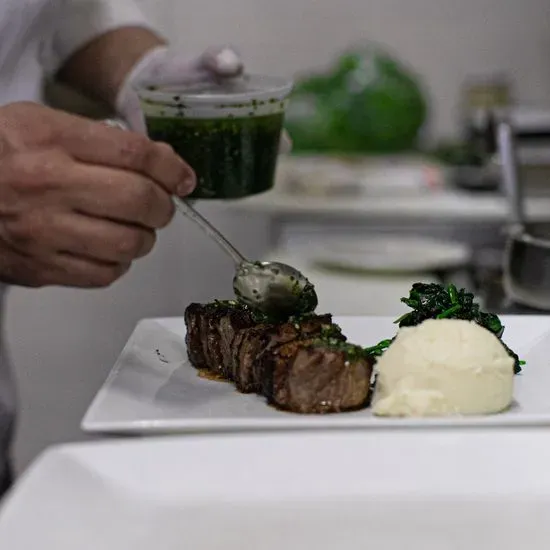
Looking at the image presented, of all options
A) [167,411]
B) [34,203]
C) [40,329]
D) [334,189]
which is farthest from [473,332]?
[40,329]

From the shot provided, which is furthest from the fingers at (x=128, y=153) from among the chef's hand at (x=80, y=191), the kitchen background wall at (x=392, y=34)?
the kitchen background wall at (x=392, y=34)

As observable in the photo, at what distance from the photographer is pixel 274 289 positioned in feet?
3.77

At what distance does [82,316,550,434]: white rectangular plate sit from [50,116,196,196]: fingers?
6.5 inches

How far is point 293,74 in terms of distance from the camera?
13.3 ft

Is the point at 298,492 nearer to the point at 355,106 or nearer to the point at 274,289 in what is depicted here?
the point at 274,289

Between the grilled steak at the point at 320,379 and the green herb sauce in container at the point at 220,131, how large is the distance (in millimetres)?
367

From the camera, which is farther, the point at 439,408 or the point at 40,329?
the point at 40,329

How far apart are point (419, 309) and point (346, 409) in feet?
0.61

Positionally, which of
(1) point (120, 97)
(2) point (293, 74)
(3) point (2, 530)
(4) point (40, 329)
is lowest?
(4) point (40, 329)

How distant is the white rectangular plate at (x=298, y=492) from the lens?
74 cm

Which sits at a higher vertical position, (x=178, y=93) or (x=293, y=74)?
(x=178, y=93)

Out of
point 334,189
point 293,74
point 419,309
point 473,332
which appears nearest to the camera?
point 473,332

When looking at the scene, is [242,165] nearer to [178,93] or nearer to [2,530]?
[178,93]

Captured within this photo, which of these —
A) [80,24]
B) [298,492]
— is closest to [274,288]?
[298,492]
